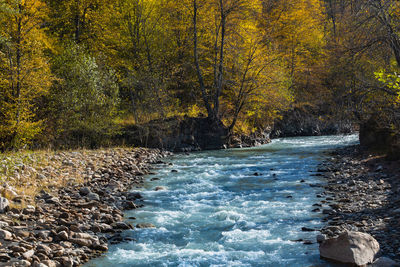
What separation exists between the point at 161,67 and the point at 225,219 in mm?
19983

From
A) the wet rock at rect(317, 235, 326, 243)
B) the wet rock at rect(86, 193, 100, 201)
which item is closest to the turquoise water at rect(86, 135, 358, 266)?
the wet rock at rect(317, 235, 326, 243)

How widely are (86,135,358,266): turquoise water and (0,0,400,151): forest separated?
4062 mm

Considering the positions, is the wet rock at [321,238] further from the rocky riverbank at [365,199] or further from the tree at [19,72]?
the tree at [19,72]

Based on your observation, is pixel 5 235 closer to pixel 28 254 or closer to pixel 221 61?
pixel 28 254

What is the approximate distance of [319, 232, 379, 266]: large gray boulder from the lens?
6.32m

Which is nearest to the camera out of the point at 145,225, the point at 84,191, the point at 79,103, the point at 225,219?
the point at 145,225

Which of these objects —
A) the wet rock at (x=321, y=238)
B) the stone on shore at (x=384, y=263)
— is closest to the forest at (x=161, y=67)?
the wet rock at (x=321, y=238)

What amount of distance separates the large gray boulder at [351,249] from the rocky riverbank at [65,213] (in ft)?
13.8

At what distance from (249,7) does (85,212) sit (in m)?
19.8

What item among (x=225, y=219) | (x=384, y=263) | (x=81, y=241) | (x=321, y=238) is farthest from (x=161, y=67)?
(x=384, y=263)

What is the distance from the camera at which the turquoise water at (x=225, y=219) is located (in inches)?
280

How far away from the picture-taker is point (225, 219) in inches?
369

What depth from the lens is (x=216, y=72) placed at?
2548 centimetres

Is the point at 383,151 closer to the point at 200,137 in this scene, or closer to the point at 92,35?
the point at 200,137
